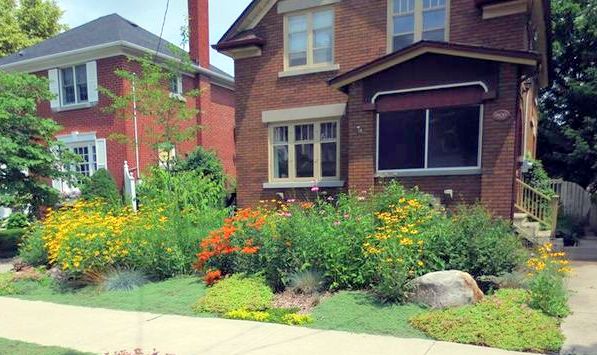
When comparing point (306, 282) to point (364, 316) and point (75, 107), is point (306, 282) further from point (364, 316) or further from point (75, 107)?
point (75, 107)

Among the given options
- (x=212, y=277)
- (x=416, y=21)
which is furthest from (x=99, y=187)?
(x=416, y=21)

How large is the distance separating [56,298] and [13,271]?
2389 mm

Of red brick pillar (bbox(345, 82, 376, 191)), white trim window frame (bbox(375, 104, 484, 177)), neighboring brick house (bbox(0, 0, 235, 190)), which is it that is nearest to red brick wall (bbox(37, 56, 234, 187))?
neighboring brick house (bbox(0, 0, 235, 190))

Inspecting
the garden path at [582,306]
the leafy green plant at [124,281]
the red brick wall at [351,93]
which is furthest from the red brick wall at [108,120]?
the garden path at [582,306]

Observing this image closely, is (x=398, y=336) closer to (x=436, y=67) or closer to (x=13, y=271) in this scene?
(x=436, y=67)

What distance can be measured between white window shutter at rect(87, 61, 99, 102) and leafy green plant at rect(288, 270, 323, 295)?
12748 mm

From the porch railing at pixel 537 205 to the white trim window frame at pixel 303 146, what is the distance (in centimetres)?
429

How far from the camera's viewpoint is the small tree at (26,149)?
10.7 metres

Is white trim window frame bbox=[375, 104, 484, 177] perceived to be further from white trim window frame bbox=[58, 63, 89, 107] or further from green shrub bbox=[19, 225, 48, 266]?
white trim window frame bbox=[58, 63, 89, 107]

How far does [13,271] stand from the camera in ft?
27.7

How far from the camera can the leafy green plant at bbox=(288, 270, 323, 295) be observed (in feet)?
19.9

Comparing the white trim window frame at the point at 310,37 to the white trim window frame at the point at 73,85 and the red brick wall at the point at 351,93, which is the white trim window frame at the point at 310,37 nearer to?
Answer: the red brick wall at the point at 351,93

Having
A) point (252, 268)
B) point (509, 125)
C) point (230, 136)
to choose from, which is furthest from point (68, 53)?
point (509, 125)

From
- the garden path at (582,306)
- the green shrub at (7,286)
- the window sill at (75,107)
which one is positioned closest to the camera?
the garden path at (582,306)
